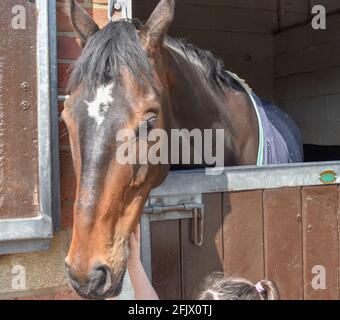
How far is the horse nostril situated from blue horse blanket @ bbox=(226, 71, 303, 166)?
3.56 feet

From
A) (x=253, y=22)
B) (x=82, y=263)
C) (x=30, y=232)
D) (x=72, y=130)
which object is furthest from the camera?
(x=253, y=22)

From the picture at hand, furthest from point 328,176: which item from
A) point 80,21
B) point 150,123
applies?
point 80,21

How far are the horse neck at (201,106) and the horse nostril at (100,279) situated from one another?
605 millimetres

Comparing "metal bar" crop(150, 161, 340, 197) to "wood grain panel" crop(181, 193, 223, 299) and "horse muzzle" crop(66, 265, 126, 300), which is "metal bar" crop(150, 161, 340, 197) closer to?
"wood grain panel" crop(181, 193, 223, 299)

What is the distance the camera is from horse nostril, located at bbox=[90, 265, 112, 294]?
1.26 metres

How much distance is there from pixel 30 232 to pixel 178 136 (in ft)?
2.06

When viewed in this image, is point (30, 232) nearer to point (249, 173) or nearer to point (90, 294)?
point (90, 294)

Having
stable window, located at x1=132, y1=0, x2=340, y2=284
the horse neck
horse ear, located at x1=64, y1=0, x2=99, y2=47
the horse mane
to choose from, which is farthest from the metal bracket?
stable window, located at x1=132, y1=0, x2=340, y2=284

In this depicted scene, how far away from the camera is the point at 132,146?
1.34m

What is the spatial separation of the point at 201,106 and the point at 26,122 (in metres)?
0.71

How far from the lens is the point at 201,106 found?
1.90 m

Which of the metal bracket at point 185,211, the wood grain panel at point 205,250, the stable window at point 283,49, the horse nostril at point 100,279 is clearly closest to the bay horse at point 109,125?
the horse nostril at point 100,279

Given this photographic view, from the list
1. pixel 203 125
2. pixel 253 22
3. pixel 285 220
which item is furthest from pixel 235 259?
pixel 253 22

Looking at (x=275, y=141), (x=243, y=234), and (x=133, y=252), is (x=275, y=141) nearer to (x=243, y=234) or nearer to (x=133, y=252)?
(x=243, y=234)
